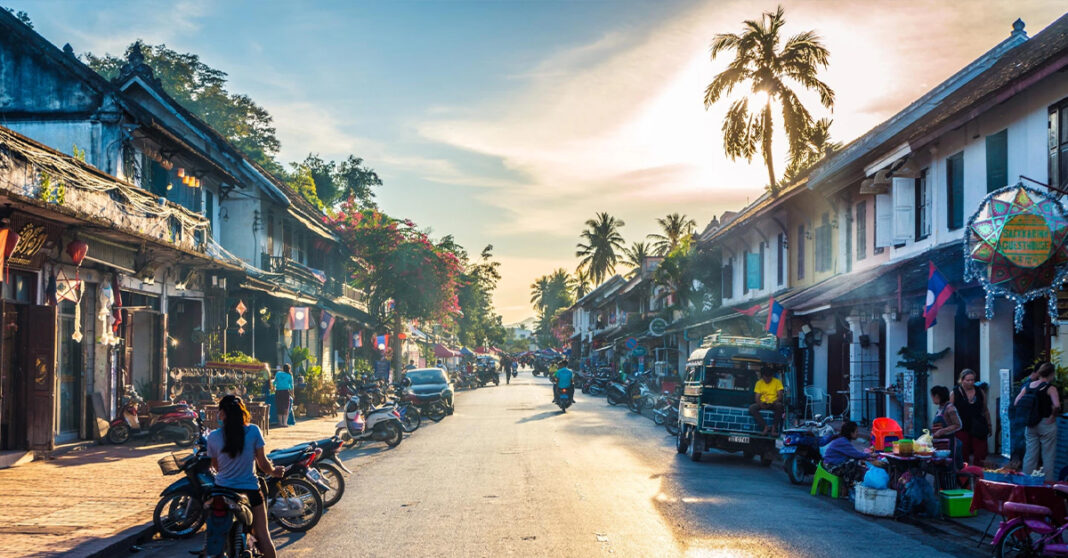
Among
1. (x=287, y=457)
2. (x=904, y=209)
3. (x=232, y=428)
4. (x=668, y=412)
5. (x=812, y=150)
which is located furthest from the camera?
(x=812, y=150)

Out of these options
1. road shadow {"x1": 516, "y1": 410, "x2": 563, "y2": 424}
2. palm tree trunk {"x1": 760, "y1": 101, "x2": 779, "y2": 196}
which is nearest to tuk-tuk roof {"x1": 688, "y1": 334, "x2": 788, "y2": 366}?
road shadow {"x1": 516, "y1": 410, "x2": 563, "y2": 424}

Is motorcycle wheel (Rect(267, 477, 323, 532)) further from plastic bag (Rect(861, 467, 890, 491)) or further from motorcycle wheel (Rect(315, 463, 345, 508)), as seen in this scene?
plastic bag (Rect(861, 467, 890, 491))

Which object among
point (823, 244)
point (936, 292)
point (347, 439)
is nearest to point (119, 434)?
point (347, 439)

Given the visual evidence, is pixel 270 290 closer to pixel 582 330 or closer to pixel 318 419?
pixel 318 419

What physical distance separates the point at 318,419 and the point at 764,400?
14167 millimetres

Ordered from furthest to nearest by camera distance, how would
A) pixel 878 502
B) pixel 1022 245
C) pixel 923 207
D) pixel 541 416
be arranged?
pixel 541 416 < pixel 923 207 < pixel 1022 245 < pixel 878 502

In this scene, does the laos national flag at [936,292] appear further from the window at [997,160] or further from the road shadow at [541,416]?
the road shadow at [541,416]

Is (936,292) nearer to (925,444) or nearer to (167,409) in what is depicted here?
(925,444)

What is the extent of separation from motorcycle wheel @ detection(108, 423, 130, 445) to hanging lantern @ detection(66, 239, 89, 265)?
373 centimetres

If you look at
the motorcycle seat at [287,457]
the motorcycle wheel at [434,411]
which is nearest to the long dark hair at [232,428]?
the motorcycle seat at [287,457]

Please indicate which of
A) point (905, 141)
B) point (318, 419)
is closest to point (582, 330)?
point (318, 419)

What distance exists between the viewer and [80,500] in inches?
435

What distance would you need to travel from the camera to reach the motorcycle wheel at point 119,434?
1742 centimetres

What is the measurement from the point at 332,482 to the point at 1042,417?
9.11m
